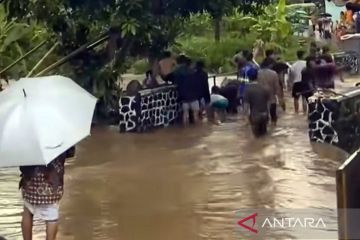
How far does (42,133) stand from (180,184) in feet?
15.1

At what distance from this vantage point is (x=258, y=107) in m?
15.4

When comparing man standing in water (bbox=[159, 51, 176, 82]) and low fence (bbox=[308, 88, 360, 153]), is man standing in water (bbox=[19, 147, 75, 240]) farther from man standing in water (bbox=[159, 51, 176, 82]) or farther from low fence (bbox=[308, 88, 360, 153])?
man standing in water (bbox=[159, 51, 176, 82])

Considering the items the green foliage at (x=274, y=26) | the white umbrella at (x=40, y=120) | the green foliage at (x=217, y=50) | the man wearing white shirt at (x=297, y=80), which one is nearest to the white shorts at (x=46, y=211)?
the white umbrella at (x=40, y=120)

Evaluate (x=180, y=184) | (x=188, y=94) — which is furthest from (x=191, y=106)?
(x=180, y=184)

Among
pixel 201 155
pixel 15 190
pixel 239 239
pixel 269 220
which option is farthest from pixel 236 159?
pixel 239 239

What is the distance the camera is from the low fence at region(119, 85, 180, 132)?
17.2m

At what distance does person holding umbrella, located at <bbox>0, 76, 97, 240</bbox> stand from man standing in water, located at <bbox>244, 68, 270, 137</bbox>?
26.6 feet

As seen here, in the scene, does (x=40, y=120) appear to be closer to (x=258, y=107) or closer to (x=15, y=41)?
(x=258, y=107)

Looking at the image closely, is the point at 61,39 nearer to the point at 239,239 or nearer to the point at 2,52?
the point at 2,52

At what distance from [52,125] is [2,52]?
12637 mm

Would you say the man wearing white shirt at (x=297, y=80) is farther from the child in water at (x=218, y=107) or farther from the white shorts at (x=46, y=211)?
the white shorts at (x=46, y=211)

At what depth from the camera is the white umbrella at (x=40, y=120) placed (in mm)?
6949

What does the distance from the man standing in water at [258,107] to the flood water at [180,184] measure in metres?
0.24

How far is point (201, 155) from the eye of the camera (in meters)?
13.8
